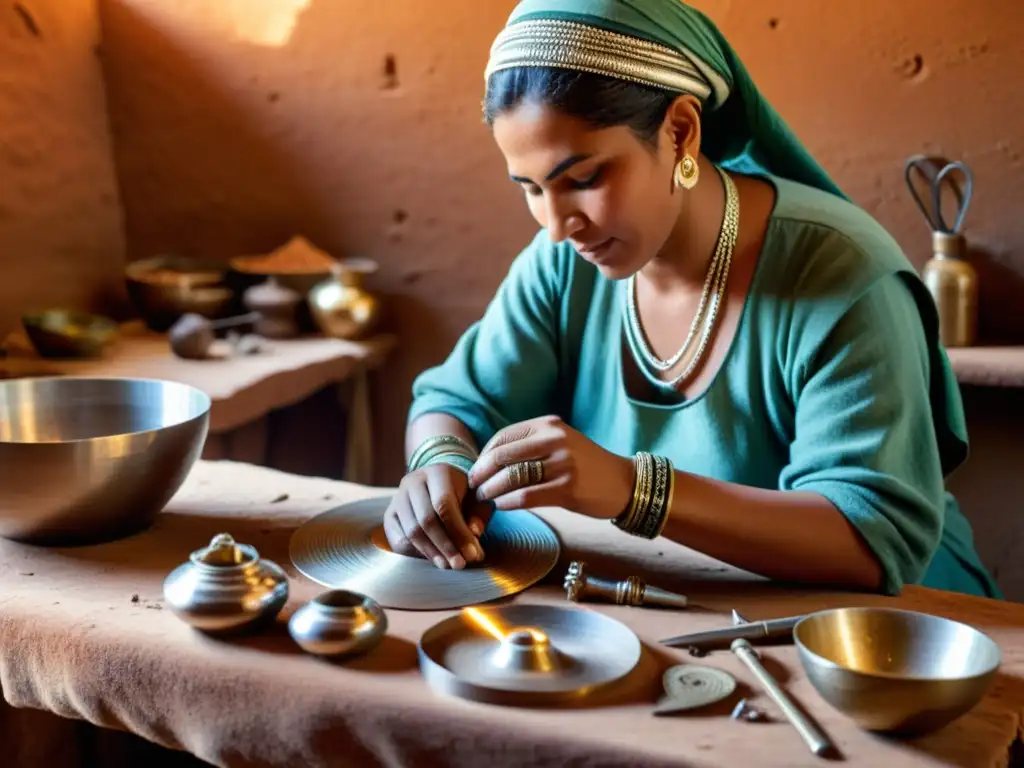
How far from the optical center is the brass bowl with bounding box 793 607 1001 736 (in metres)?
0.98

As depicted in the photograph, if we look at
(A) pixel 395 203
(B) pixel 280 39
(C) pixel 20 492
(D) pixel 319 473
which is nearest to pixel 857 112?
(A) pixel 395 203

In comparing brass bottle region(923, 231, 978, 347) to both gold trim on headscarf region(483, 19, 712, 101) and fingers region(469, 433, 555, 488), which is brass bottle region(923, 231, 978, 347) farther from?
fingers region(469, 433, 555, 488)

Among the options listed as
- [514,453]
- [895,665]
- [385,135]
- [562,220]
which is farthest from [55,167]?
[895,665]

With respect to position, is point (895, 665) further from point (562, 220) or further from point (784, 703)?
point (562, 220)

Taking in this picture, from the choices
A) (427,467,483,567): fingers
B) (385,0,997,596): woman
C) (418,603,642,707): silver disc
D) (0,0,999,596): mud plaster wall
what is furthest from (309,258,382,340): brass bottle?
(418,603,642,707): silver disc

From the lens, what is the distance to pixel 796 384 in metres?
1.55

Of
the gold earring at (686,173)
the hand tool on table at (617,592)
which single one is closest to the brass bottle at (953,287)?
the gold earring at (686,173)

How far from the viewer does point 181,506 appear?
5.45ft

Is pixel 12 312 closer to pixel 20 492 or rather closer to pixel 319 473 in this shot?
pixel 319 473

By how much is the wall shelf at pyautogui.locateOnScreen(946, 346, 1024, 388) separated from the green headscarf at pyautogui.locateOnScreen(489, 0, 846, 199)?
906 mm

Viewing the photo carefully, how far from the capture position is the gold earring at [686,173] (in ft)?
5.23

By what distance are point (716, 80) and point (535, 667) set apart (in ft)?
2.96

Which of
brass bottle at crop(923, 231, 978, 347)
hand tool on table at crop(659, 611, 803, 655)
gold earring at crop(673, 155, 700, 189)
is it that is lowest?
hand tool on table at crop(659, 611, 803, 655)

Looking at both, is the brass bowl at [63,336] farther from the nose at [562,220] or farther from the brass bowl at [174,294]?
the nose at [562,220]
